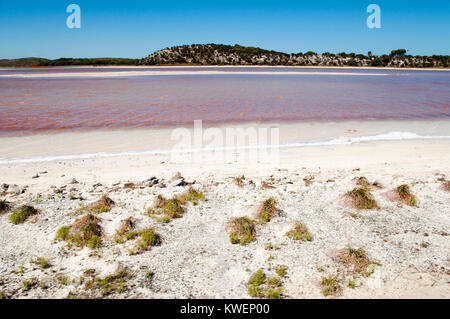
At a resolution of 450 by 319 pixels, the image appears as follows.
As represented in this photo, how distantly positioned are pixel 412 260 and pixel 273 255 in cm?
216

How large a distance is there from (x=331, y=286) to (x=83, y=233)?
162 inches

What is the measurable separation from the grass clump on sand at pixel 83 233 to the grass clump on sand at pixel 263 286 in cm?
267

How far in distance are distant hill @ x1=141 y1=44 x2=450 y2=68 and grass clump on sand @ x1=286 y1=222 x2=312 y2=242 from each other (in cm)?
10844

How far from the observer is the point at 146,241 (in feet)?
17.1

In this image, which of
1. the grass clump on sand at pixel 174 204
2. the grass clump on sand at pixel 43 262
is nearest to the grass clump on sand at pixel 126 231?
the grass clump on sand at pixel 174 204

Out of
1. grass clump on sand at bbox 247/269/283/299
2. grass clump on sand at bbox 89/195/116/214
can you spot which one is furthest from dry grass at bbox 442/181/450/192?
grass clump on sand at bbox 89/195/116/214

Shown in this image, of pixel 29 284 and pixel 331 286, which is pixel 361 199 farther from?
pixel 29 284

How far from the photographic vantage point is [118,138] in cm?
1227

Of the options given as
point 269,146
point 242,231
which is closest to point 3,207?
point 242,231

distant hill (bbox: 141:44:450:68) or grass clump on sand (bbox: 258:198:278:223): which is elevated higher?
distant hill (bbox: 141:44:450:68)

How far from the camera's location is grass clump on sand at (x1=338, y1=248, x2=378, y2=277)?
461 cm

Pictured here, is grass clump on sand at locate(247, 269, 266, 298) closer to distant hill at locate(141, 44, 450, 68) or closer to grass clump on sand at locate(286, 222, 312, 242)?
grass clump on sand at locate(286, 222, 312, 242)

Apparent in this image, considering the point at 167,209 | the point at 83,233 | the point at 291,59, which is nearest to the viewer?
the point at 83,233

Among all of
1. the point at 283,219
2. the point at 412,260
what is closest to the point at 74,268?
the point at 283,219
